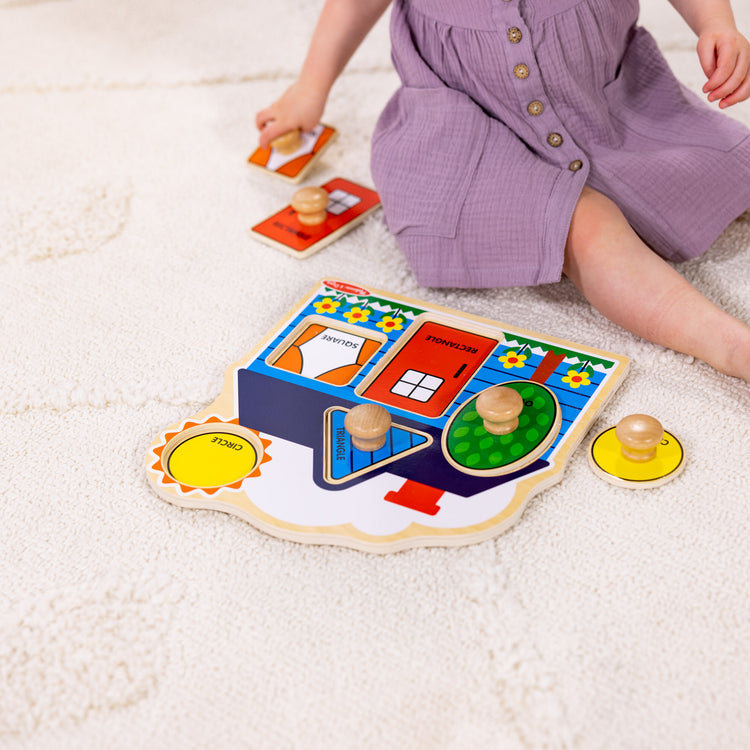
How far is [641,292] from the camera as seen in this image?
2.50ft

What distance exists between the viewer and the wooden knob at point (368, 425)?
670 mm

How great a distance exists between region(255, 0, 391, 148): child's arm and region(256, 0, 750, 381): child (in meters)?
0.10

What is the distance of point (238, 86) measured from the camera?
1292 millimetres

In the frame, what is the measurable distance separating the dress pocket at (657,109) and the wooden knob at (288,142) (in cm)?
38

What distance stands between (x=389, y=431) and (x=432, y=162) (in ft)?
1.00

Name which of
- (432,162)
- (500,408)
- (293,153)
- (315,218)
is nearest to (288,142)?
(293,153)

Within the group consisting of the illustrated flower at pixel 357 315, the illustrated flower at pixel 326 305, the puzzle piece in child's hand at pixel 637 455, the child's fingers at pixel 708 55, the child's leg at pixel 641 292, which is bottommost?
the illustrated flower at pixel 326 305

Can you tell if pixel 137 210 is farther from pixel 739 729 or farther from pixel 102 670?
pixel 739 729

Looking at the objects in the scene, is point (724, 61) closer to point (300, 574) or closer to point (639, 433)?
point (639, 433)

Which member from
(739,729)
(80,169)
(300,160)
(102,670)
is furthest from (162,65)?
(739,729)

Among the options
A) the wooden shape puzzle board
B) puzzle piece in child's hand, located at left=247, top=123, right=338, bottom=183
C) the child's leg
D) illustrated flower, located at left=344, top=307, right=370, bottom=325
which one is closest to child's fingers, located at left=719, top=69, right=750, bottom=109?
the child's leg

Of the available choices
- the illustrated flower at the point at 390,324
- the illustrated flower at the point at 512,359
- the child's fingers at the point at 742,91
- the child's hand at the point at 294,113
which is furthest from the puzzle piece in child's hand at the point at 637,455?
the child's hand at the point at 294,113

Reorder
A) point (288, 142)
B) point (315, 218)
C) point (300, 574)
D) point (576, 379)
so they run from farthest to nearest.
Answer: point (288, 142) < point (315, 218) < point (576, 379) < point (300, 574)

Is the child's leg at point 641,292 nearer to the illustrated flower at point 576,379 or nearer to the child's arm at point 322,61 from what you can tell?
the illustrated flower at point 576,379
